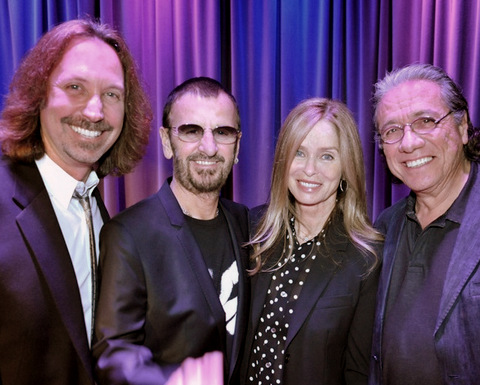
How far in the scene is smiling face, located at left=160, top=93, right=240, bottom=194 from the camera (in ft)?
6.82

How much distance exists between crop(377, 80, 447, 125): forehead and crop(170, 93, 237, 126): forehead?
79 cm

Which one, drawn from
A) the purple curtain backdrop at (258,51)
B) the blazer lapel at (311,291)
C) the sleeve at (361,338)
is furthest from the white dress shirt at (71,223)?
the purple curtain backdrop at (258,51)

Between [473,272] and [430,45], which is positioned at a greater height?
[430,45]

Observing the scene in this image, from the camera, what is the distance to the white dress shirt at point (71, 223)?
1.81 metres

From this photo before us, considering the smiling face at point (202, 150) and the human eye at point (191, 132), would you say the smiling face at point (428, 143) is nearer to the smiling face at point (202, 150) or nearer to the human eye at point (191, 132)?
the smiling face at point (202, 150)

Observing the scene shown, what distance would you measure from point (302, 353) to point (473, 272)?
780 mm

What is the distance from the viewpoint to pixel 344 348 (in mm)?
1975

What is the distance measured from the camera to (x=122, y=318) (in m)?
1.68

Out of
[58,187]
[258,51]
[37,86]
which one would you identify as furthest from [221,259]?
[258,51]

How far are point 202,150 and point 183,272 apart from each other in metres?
0.61

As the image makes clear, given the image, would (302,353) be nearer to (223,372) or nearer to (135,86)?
(223,372)

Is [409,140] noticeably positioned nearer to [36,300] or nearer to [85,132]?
[85,132]

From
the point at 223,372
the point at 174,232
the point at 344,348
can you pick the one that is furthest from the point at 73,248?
the point at 344,348

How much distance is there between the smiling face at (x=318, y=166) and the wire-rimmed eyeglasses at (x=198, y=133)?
14.7 inches
